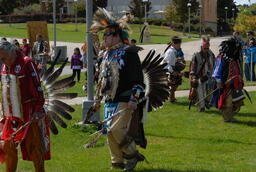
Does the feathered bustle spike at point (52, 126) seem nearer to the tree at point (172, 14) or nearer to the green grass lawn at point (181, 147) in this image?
the green grass lawn at point (181, 147)

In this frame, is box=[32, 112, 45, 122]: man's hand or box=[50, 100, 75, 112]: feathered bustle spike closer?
box=[32, 112, 45, 122]: man's hand

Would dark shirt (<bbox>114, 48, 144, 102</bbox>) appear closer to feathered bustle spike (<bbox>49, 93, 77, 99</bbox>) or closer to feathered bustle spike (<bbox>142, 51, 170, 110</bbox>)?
feathered bustle spike (<bbox>49, 93, 77, 99</bbox>)

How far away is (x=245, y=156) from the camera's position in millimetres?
7898

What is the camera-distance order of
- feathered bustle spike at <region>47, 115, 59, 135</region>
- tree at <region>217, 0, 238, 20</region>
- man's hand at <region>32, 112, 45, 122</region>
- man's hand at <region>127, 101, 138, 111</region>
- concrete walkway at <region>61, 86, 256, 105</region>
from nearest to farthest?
man's hand at <region>32, 112, 45, 122</region>
man's hand at <region>127, 101, 138, 111</region>
feathered bustle spike at <region>47, 115, 59, 135</region>
concrete walkway at <region>61, 86, 256, 105</region>
tree at <region>217, 0, 238, 20</region>

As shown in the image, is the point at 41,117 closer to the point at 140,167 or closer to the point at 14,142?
the point at 14,142

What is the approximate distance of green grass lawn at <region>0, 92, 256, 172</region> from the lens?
24.0 feet

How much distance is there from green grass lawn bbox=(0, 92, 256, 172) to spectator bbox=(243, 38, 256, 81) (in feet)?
25.4

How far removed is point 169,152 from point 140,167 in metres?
1.17

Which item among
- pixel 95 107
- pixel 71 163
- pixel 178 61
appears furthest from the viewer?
pixel 178 61

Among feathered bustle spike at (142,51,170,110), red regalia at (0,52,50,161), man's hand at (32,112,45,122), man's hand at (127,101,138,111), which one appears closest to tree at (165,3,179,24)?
feathered bustle spike at (142,51,170,110)

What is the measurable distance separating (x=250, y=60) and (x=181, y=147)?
11.8 m

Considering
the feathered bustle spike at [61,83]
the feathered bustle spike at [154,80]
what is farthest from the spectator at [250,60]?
the feathered bustle spike at [61,83]

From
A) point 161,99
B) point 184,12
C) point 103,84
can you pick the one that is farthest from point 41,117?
point 184,12

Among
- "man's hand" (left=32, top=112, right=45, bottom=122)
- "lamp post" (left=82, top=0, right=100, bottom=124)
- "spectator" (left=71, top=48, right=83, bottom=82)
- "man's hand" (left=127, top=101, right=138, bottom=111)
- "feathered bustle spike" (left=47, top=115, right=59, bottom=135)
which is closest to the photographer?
"man's hand" (left=32, top=112, right=45, bottom=122)
